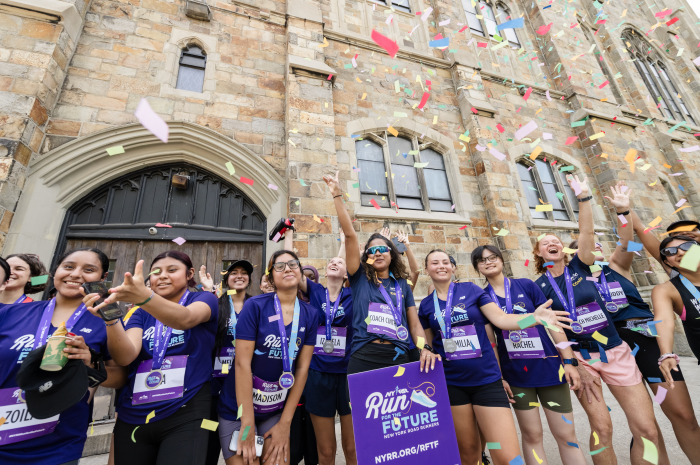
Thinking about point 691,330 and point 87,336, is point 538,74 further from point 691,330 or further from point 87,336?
point 87,336

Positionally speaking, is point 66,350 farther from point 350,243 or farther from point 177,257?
point 350,243

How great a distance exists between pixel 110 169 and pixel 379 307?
4.65 meters

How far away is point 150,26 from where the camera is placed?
491 cm

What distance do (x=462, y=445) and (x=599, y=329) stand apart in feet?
4.98

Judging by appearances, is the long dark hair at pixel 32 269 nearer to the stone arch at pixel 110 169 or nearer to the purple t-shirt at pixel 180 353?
the purple t-shirt at pixel 180 353

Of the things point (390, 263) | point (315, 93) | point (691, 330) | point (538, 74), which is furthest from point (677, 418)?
point (538, 74)

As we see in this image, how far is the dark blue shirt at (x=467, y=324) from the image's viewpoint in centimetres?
205

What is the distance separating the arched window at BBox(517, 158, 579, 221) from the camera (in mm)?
6773

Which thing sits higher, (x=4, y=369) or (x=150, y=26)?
(x=150, y=26)

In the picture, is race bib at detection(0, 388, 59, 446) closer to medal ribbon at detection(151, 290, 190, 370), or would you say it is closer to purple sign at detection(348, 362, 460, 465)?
medal ribbon at detection(151, 290, 190, 370)

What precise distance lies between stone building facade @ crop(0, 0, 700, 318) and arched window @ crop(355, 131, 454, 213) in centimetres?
4

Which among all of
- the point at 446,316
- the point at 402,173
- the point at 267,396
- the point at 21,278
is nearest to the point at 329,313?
the point at 267,396

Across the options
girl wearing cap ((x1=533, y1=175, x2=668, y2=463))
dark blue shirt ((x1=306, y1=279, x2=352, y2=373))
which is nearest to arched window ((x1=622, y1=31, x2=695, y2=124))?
girl wearing cap ((x1=533, y1=175, x2=668, y2=463))

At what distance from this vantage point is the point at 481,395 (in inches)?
78.2
